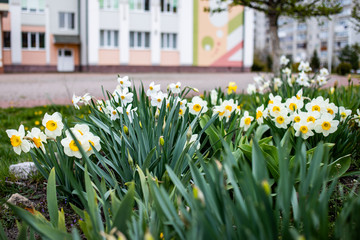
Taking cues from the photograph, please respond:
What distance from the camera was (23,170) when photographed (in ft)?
8.98

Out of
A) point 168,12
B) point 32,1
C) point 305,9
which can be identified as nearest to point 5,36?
point 32,1

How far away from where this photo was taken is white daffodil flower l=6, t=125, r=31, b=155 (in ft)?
6.95

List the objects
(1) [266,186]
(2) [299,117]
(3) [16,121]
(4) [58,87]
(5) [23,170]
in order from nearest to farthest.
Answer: (1) [266,186] → (2) [299,117] → (5) [23,170] → (3) [16,121] → (4) [58,87]

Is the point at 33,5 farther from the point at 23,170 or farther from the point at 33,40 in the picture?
the point at 23,170

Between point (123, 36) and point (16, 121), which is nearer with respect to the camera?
point (16, 121)

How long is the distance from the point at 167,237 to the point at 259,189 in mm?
379

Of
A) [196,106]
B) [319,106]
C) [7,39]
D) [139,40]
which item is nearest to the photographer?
[319,106]

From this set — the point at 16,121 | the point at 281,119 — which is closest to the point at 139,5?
the point at 16,121

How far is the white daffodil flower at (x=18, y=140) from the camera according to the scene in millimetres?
2119

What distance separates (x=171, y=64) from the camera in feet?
101

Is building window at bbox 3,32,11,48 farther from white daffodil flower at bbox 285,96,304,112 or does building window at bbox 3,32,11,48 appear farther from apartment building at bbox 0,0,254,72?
white daffodil flower at bbox 285,96,304,112

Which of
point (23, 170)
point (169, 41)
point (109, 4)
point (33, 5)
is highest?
point (33, 5)

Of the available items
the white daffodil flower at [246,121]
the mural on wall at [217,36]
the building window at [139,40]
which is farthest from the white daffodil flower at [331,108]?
the mural on wall at [217,36]

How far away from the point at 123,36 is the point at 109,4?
2455mm
